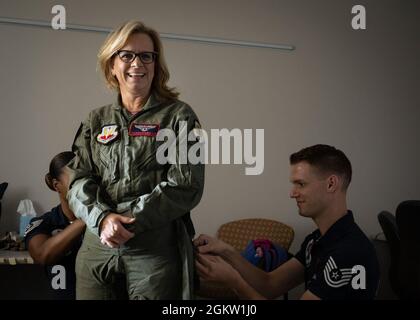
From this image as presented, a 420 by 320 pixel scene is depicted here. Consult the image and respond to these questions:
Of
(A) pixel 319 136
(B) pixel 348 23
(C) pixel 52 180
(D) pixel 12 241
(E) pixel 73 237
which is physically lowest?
(D) pixel 12 241

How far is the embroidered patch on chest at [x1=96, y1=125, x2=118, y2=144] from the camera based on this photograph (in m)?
1.27

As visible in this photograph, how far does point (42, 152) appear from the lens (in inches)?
109

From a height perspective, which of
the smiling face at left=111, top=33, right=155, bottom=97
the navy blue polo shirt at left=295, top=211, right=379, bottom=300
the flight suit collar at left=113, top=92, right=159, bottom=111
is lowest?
the navy blue polo shirt at left=295, top=211, right=379, bottom=300

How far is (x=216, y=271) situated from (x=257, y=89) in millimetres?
2190

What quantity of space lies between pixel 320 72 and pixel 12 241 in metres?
2.57

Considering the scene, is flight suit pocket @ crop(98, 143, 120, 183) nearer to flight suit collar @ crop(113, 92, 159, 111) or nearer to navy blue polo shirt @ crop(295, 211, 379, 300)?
flight suit collar @ crop(113, 92, 159, 111)

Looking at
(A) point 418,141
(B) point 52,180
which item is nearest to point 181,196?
(B) point 52,180

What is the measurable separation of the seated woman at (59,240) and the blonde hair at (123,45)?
0.64 meters

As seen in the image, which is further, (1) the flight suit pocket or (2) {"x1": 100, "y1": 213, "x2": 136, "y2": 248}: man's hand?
(1) the flight suit pocket

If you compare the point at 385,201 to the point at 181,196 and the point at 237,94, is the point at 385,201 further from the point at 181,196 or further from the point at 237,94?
the point at 181,196

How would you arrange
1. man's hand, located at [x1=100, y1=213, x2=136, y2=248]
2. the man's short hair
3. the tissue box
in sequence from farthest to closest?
the tissue box, the man's short hair, man's hand, located at [x1=100, y1=213, x2=136, y2=248]

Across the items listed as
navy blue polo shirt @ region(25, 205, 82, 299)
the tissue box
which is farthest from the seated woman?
the tissue box

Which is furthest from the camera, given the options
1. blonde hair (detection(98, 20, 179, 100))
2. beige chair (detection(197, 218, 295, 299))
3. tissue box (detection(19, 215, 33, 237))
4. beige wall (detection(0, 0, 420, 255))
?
beige chair (detection(197, 218, 295, 299))

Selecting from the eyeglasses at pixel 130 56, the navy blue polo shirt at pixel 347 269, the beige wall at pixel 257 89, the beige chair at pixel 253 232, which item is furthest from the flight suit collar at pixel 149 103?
the beige chair at pixel 253 232
